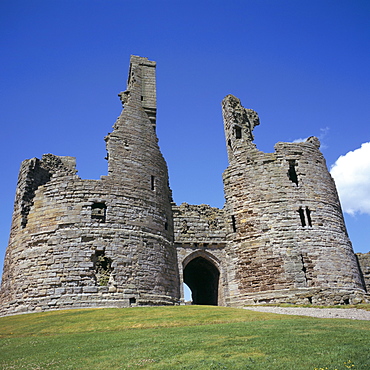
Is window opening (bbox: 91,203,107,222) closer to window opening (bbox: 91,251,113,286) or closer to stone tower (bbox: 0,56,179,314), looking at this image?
stone tower (bbox: 0,56,179,314)

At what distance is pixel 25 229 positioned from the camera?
1998 cm

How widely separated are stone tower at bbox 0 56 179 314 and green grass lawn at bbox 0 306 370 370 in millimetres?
2969

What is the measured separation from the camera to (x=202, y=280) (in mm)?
26547

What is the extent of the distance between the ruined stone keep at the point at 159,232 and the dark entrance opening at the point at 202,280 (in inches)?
6.1

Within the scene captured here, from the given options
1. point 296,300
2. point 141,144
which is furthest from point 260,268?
point 141,144

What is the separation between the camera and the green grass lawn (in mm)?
7785

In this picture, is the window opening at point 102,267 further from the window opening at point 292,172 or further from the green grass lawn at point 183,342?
the window opening at point 292,172

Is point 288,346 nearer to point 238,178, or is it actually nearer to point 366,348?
point 366,348

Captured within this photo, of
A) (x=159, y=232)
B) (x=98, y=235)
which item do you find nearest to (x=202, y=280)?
(x=159, y=232)

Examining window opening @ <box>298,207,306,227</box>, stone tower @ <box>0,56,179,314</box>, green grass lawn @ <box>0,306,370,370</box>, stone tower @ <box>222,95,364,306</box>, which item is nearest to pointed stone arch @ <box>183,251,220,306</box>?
stone tower @ <box>222,95,364,306</box>

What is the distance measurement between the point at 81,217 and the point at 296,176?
1262 centimetres

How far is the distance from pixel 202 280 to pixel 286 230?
755cm

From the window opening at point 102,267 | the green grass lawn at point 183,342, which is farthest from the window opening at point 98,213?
the green grass lawn at point 183,342

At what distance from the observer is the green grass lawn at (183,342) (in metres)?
7.79
